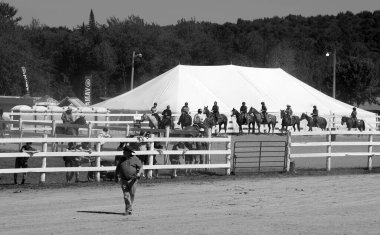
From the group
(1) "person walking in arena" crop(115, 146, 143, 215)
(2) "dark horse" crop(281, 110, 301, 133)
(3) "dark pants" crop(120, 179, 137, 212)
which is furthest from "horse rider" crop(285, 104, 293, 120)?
(3) "dark pants" crop(120, 179, 137, 212)

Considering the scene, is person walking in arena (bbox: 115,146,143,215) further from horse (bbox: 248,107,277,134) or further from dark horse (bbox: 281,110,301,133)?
dark horse (bbox: 281,110,301,133)

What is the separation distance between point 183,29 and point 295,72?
37.6m

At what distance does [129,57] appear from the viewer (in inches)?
4648

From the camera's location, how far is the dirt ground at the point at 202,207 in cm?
1367

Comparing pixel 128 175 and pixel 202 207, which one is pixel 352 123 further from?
pixel 128 175

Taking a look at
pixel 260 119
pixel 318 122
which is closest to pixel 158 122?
pixel 260 119

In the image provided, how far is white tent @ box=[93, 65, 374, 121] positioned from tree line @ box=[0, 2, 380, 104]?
3989 cm

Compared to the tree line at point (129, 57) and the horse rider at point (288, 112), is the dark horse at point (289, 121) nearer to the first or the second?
the horse rider at point (288, 112)

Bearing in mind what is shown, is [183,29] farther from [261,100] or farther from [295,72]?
[261,100]

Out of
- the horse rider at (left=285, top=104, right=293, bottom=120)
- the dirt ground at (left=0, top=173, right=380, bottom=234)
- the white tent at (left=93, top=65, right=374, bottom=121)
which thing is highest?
the white tent at (left=93, top=65, right=374, bottom=121)

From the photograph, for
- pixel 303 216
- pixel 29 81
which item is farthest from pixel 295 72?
pixel 303 216

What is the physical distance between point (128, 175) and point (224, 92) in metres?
39.0

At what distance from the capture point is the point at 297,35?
168875 mm

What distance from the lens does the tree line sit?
3878 inches
